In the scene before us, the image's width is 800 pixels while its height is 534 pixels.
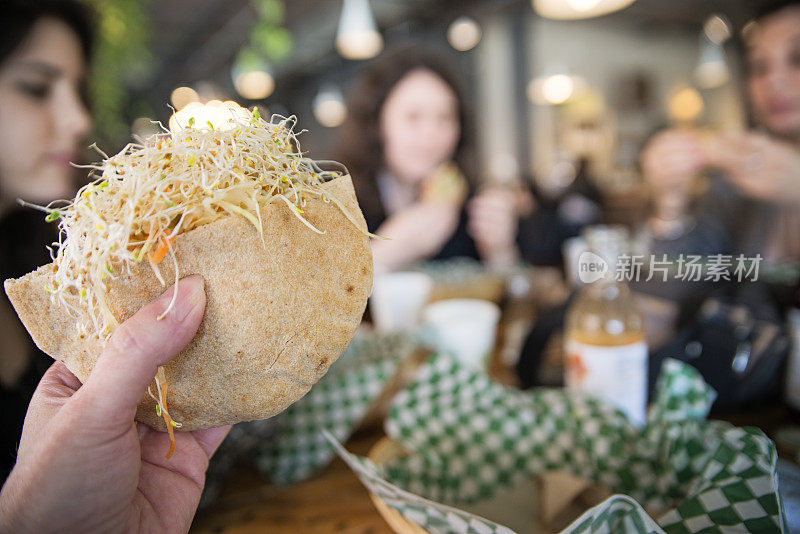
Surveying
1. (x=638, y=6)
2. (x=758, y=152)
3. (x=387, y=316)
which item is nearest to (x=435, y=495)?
(x=387, y=316)

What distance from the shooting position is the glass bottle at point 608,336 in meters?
0.73

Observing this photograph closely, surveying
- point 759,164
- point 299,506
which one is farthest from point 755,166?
point 299,506

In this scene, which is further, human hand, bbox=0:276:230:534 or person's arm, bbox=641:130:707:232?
person's arm, bbox=641:130:707:232

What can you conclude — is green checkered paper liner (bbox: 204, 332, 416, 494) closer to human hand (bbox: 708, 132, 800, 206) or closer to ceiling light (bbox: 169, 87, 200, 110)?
Answer: ceiling light (bbox: 169, 87, 200, 110)

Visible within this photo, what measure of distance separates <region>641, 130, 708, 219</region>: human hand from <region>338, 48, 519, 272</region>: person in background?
673mm

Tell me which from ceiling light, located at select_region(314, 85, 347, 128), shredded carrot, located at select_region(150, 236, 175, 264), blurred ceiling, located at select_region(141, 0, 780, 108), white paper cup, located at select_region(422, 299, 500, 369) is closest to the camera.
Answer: shredded carrot, located at select_region(150, 236, 175, 264)

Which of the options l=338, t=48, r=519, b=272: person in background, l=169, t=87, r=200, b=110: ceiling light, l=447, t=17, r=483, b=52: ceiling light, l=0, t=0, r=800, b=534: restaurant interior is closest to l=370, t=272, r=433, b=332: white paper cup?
l=0, t=0, r=800, b=534: restaurant interior

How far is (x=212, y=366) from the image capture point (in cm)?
38

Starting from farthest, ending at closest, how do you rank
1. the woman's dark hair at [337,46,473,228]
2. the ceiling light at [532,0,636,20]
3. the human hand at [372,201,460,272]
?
the woman's dark hair at [337,46,473,228], the ceiling light at [532,0,636,20], the human hand at [372,201,460,272]

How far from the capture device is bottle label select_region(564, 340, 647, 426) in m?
0.73

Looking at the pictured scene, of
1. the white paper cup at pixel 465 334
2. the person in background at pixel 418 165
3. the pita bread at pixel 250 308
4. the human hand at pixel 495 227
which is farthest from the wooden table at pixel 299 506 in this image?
the human hand at pixel 495 227

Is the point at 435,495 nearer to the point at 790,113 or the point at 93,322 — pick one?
the point at 93,322

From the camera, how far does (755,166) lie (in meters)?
1.35

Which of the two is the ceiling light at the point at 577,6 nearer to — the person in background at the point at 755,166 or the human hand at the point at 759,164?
the person in background at the point at 755,166
